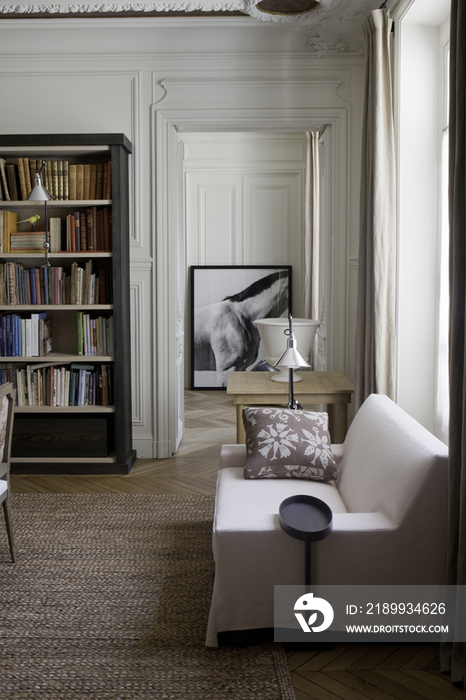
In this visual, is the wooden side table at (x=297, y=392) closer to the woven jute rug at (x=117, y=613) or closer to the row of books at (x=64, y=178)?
the woven jute rug at (x=117, y=613)

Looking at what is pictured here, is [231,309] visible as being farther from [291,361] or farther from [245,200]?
[291,361]

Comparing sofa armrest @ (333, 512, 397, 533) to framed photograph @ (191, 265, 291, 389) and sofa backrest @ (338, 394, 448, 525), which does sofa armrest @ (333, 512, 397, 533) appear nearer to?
sofa backrest @ (338, 394, 448, 525)

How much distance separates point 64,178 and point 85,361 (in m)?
1.27

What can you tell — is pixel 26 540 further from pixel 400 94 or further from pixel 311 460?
pixel 400 94

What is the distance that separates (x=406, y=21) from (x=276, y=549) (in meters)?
2.90

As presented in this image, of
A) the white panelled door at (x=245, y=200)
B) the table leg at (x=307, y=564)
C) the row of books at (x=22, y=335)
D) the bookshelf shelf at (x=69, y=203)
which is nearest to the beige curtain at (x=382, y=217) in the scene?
the table leg at (x=307, y=564)

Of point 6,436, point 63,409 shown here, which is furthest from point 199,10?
point 6,436

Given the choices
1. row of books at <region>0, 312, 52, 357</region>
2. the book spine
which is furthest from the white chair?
the book spine

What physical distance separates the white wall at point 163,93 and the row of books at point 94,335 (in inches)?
12.8

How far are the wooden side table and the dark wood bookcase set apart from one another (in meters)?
0.85

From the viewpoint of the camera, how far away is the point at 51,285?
407cm

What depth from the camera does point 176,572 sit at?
2.64 m

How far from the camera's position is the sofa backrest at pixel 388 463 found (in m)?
1.97

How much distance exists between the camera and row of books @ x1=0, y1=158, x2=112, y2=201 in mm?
4031
